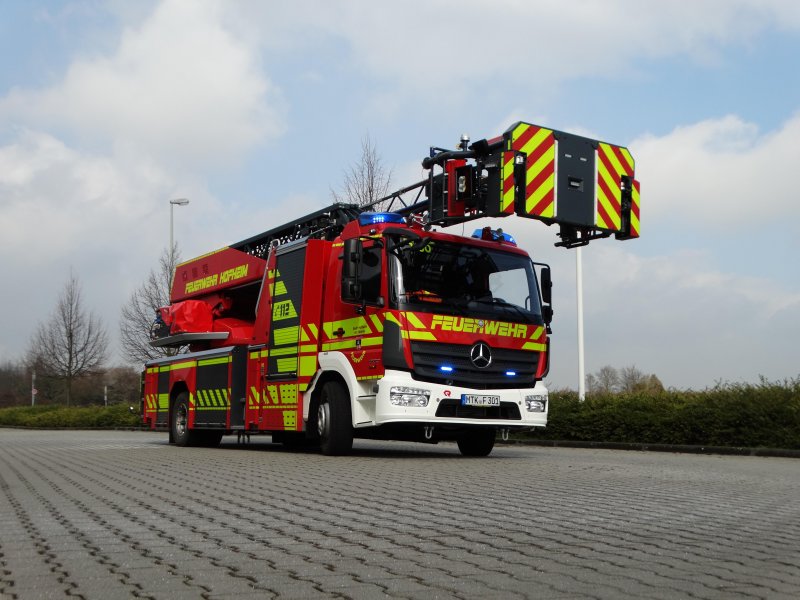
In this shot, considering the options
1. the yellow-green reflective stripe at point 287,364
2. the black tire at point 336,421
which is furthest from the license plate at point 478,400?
the yellow-green reflective stripe at point 287,364

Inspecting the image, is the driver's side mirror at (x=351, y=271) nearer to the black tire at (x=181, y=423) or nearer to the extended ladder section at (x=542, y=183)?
the extended ladder section at (x=542, y=183)

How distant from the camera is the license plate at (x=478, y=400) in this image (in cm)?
1166

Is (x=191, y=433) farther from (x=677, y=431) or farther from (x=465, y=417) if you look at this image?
(x=677, y=431)

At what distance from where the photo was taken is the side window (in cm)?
1157

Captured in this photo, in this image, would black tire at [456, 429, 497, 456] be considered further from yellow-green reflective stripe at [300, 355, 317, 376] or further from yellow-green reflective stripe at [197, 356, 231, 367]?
yellow-green reflective stripe at [197, 356, 231, 367]

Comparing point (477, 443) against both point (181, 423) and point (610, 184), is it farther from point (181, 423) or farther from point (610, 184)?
point (181, 423)

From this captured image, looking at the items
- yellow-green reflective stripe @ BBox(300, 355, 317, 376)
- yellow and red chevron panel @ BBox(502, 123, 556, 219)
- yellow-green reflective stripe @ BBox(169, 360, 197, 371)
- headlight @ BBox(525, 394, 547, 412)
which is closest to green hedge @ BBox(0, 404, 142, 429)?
yellow-green reflective stripe @ BBox(169, 360, 197, 371)

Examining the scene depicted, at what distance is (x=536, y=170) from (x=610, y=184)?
1.36m

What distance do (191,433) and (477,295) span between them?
720 cm

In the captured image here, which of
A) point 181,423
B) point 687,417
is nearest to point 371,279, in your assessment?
point 181,423

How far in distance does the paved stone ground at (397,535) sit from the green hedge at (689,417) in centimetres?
599

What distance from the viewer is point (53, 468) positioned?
1146 cm

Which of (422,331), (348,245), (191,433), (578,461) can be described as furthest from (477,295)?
(191,433)

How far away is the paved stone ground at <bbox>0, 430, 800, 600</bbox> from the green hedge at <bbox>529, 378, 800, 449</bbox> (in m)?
5.99
